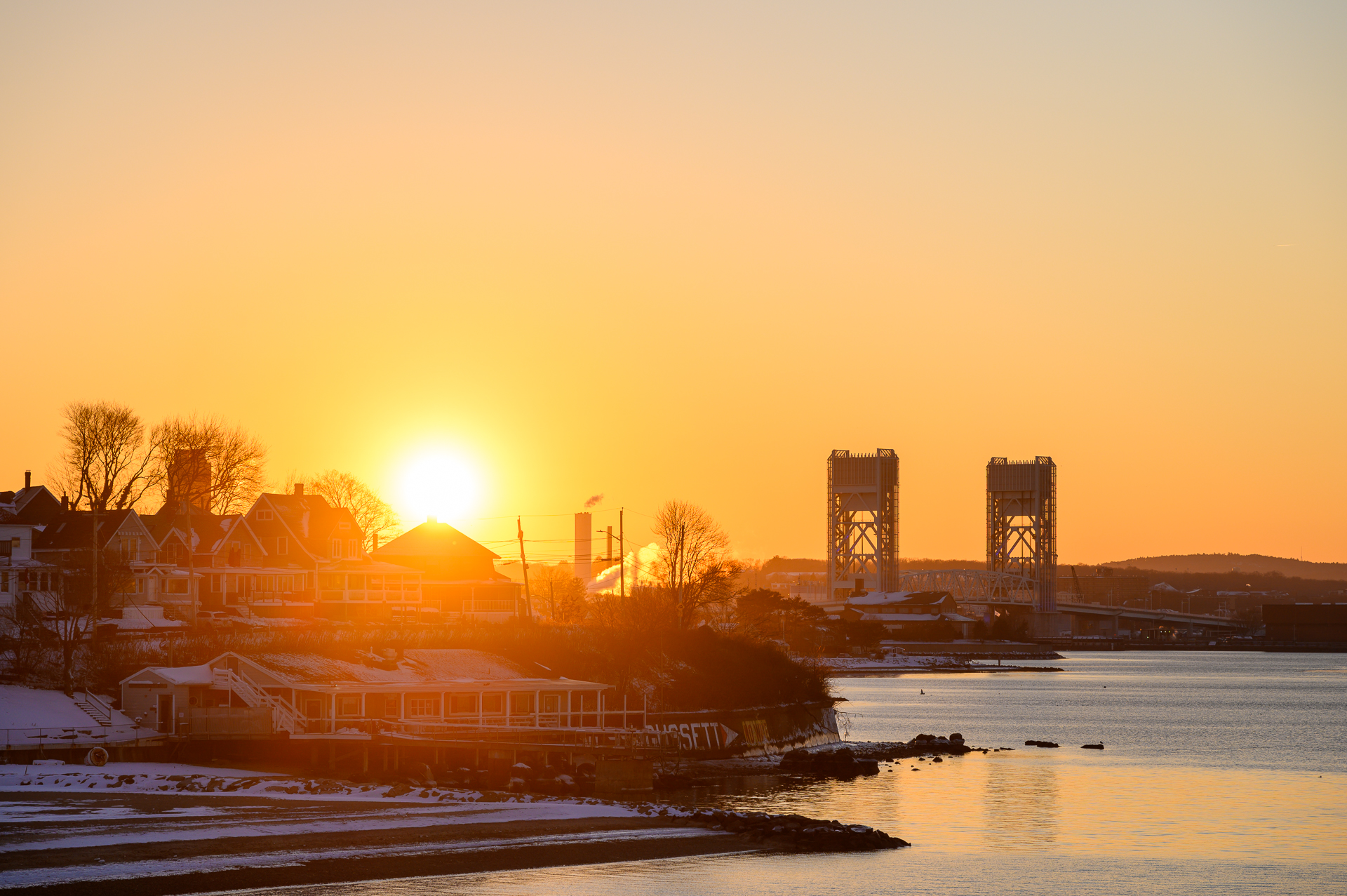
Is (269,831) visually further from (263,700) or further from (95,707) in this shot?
(95,707)

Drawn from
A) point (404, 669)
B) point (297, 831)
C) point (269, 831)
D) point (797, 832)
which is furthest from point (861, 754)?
point (269, 831)

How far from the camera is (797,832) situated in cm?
3681

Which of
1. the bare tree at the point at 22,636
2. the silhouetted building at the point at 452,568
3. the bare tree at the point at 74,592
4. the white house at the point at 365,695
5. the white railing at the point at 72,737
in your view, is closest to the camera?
the white railing at the point at 72,737

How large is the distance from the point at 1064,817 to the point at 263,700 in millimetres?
26473

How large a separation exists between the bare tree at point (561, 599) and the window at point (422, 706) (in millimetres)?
27448

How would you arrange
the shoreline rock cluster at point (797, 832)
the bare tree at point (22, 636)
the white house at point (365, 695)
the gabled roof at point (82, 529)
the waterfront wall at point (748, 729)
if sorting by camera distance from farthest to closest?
the gabled roof at point (82, 529), the waterfront wall at point (748, 729), the bare tree at point (22, 636), the white house at point (365, 695), the shoreline rock cluster at point (797, 832)

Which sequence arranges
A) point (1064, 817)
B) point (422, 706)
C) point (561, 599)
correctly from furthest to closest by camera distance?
1. point (561, 599)
2. point (422, 706)
3. point (1064, 817)

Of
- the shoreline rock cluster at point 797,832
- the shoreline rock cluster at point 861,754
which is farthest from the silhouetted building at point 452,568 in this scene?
the shoreline rock cluster at point 797,832

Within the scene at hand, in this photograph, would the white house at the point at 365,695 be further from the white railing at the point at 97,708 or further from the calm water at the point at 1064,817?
the calm water at the point at 1064,817

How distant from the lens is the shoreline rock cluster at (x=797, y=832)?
120 feet

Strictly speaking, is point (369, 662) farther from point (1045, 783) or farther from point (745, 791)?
point (1045, 783)

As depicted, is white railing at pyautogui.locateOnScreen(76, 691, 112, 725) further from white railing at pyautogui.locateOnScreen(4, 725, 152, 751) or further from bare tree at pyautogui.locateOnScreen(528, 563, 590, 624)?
bare tree at pyautogui.locateOnScreen(528, 563, 590, 624)

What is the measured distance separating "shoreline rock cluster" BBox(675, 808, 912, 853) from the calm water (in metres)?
0.75

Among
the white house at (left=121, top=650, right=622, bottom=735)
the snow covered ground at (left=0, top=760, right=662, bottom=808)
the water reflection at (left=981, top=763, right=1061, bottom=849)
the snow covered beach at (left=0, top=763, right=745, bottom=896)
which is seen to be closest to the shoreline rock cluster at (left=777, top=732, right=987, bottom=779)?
the water reflection at (left=981, top=763, right=1061, bottom=849)
